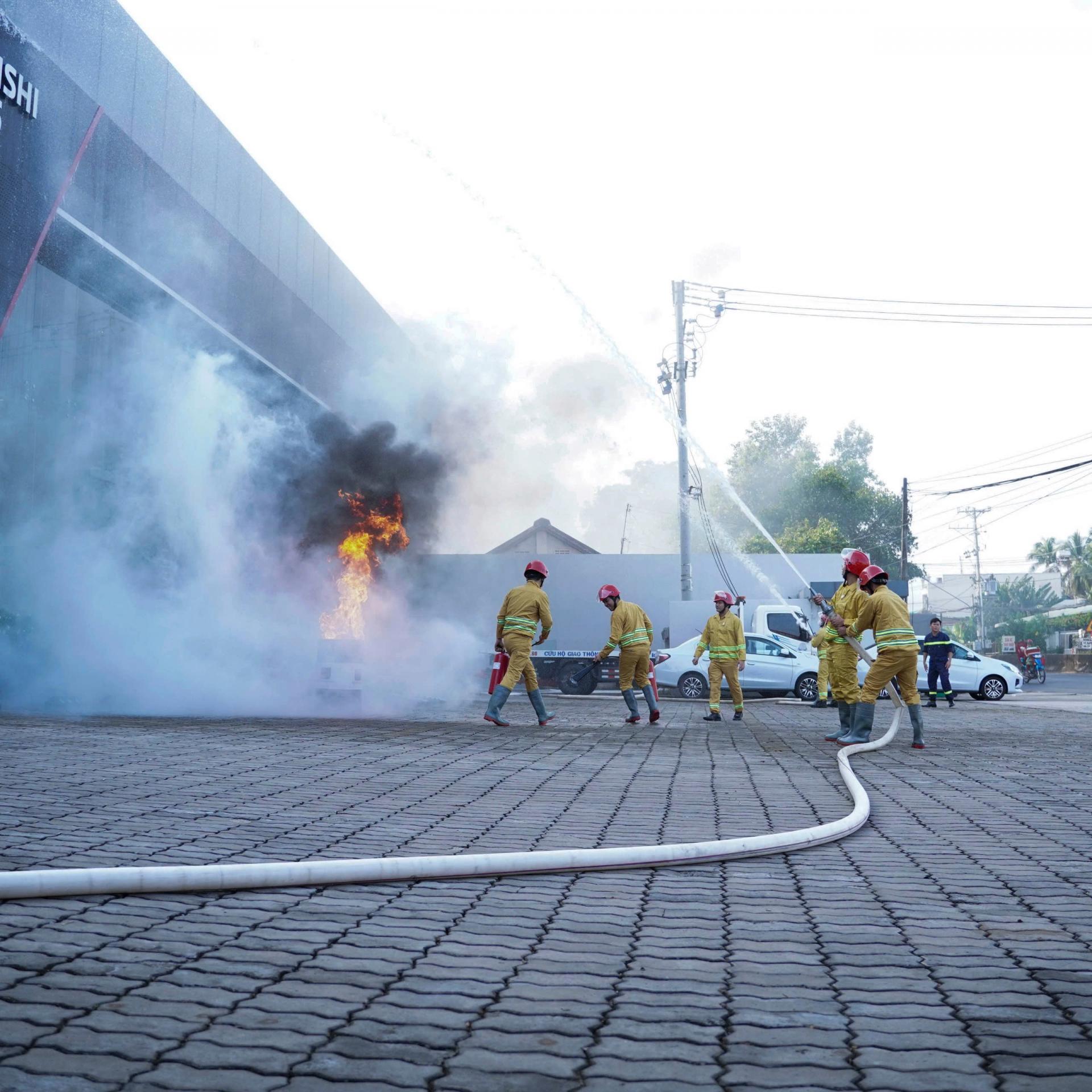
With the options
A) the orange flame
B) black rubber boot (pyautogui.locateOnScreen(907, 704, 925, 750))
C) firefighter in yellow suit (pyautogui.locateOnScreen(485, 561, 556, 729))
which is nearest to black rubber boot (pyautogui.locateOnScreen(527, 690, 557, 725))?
firefighter in yellow suit (pyautogui.locateOnScreen(485, 561, 556, 729))

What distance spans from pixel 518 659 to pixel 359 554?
8.79 metres

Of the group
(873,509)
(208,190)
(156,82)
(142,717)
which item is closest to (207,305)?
(208,190)

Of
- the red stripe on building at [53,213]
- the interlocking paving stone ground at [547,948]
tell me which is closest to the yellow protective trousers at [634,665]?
the interlocking paving stone ground at [547,948]

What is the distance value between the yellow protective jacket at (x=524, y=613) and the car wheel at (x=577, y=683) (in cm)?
1072

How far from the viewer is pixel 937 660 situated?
20.7 meters

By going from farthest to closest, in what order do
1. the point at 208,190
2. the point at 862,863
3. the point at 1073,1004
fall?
1. the point at 208,190
2. the point at 862,863
3. the point at 1073,1004

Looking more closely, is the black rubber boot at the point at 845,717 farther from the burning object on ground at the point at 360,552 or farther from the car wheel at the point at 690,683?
the car wheel at the point at 690,683

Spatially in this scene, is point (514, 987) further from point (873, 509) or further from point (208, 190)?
point (873, 509)

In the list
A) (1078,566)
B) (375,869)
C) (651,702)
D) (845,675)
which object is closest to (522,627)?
(651,702)

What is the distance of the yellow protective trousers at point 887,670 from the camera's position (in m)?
10.8

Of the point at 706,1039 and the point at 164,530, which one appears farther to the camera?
the point at 164,530

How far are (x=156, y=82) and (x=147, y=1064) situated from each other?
18.8m

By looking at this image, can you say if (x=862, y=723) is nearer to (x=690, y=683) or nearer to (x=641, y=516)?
(x=690, y=683)

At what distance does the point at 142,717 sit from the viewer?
13.3 meters
